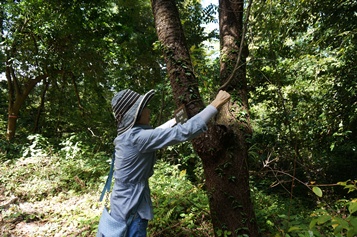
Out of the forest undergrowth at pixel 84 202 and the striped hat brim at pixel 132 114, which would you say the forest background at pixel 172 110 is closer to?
the forest undergrowth at pixel 84 202

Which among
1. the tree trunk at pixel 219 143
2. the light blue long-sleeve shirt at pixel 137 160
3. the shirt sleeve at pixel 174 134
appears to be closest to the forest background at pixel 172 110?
the tree trunk at pixel 219 143

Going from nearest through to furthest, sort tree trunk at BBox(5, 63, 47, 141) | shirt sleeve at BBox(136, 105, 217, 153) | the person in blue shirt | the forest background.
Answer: shirt sleeve at BBox(136, 105, 217, 153) → the person in blue shirt → the forest background → tree trunk at BBox(5, 63, 47, 141)

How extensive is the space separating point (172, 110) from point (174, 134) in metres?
5.04

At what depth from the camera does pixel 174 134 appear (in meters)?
1.64

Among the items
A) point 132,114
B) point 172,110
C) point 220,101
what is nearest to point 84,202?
point 172,110

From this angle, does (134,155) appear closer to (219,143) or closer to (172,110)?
(219,143)

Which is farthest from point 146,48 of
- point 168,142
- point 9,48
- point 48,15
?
point 168,142

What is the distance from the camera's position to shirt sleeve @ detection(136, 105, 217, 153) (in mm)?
1627

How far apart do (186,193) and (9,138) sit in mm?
6955

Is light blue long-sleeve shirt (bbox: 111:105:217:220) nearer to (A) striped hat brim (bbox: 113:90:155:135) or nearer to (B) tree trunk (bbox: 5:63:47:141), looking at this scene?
(A) striped hat brim (bbox: 113:90:155:135)

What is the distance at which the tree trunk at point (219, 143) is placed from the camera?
8.04 feet

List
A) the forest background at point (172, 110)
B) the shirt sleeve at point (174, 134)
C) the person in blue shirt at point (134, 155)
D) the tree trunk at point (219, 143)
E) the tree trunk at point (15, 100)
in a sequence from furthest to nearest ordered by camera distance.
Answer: the tree trunk at point (15, 100)
the forest background at point (172, 110)
the tree trunk at point (219, 143)
the person in blue shirt at point (134, 155)
the shirt sleeve at point (174, 134)

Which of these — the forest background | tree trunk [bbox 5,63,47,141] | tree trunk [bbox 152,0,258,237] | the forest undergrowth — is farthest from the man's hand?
tree trunk [bbox 5,63,47,141]

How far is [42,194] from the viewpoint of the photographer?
504 cm
